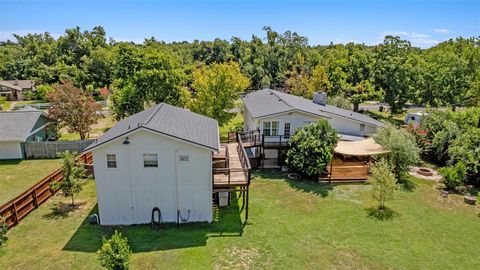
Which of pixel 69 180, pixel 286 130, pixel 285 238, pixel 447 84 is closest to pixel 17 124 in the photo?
pixel 69 180

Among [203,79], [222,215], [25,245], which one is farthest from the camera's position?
[203,79]

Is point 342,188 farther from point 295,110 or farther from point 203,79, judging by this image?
point 203,79

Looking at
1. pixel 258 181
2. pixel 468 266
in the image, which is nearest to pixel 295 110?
pixel 258 181

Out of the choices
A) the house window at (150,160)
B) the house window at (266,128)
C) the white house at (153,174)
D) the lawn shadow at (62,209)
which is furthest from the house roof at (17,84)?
the house window at (150,160)

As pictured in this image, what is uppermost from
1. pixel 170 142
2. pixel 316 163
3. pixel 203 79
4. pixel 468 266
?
pixel 203 79

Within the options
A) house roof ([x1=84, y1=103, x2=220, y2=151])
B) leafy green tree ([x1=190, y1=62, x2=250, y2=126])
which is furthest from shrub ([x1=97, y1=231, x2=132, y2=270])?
leafy green tree ([x1=190, y1=62, x2=250, y2=126])

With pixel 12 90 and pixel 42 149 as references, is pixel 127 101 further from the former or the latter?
pixel 12 90

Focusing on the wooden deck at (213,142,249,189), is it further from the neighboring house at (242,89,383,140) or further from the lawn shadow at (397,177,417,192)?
the lawn shadow at (397,177,417,192)
